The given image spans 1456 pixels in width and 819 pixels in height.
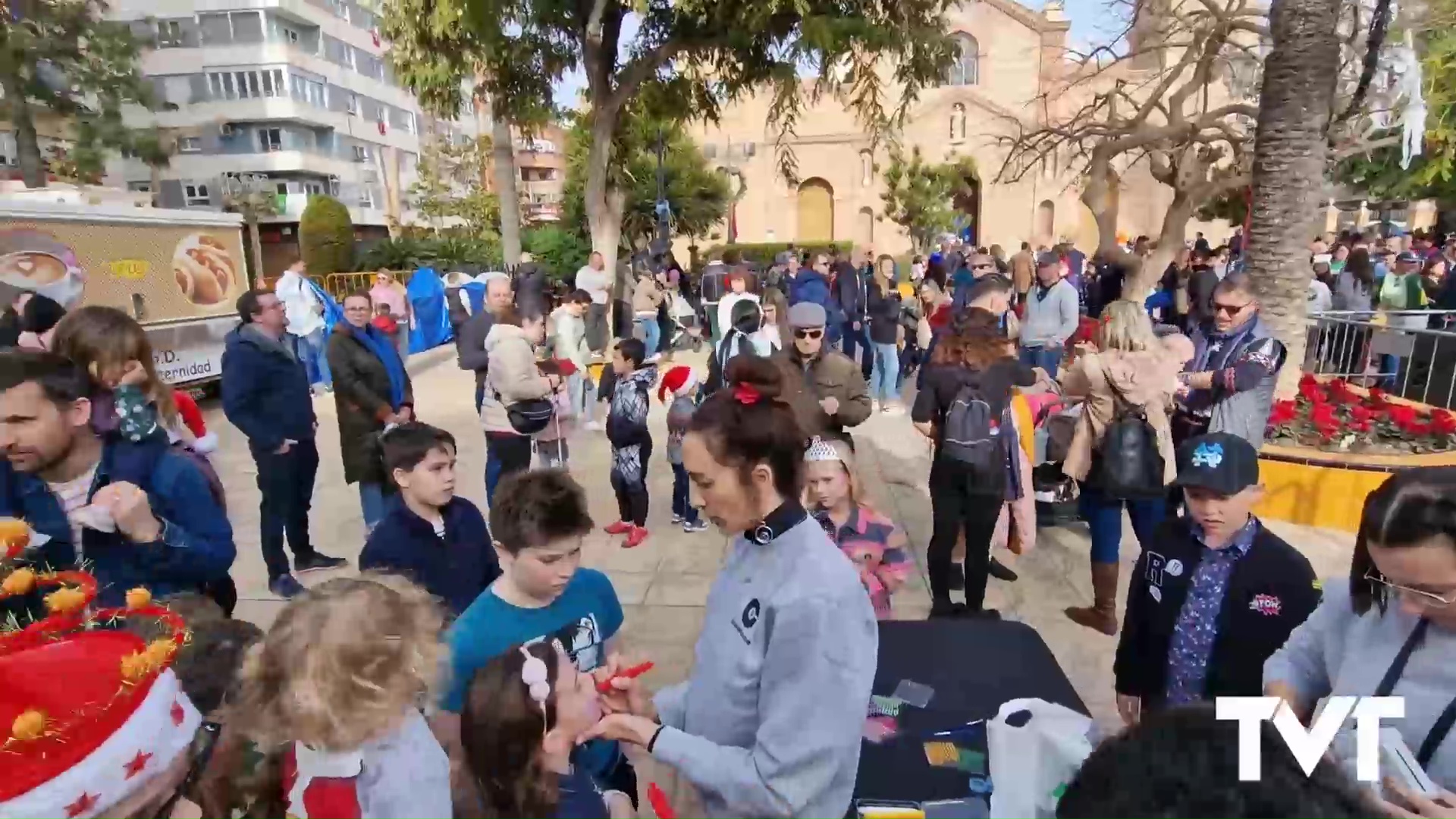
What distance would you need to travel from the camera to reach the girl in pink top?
3.09 metres

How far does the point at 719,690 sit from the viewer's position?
1.64 metres

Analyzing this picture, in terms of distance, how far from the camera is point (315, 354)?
10.7m

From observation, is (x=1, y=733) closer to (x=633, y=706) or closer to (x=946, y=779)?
(x=633, y=706)

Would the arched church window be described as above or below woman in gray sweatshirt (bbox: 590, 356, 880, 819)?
above

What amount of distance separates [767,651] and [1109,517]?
3.31 m

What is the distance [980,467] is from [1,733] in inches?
143

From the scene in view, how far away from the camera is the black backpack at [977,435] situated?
393cm

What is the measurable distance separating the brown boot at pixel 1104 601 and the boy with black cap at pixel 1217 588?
1604mm

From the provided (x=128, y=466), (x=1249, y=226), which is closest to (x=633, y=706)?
(x=128, y=466)

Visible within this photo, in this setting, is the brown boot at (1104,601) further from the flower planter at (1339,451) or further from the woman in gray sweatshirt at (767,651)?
the woman in gray sweatshirt at (767,651)

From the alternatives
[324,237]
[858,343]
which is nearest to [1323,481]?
[858,343]

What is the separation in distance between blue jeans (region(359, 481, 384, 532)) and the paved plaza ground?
537 mm

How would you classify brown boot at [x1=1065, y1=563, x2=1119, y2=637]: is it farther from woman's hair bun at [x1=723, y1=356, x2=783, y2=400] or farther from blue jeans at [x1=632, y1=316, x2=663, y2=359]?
blue jeans at [x1=632, y1=316, x2=663, y2=359]

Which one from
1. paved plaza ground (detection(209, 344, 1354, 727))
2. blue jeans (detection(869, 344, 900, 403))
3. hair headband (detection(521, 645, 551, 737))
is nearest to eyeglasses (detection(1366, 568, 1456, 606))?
paved plaza ground (detection(209, 344, 1354, 727))
